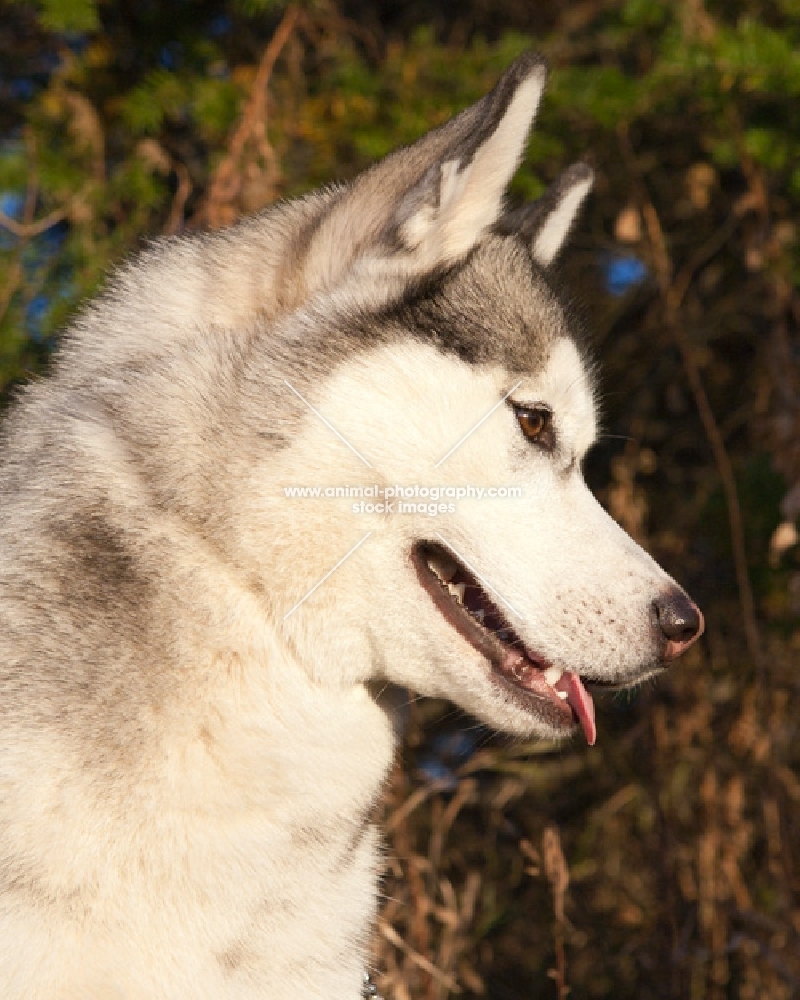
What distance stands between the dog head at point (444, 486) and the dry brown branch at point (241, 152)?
1.90 meters

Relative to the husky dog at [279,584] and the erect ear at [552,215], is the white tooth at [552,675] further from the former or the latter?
the erect ear at [552,215]

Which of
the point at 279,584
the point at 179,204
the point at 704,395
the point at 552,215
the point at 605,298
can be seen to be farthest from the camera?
the point at 605,298

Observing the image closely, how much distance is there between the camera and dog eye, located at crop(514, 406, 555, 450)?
2076mm

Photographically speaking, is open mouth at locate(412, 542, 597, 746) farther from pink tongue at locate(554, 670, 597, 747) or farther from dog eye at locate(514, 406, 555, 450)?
dog eye at locate(514, 406, 555, 450)

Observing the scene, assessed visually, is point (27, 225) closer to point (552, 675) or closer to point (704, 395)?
point (704, 395)

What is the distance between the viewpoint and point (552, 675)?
6.97 ft

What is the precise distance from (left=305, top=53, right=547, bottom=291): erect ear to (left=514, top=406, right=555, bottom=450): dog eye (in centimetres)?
32

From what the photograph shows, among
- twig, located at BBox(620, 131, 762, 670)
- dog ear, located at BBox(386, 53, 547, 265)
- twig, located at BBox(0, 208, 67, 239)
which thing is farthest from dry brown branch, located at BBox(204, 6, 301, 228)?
dog ear, located at BBox(386, 53, 547, 265)

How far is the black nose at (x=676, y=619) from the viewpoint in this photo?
2023 mm

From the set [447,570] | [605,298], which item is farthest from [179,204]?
[447,570]

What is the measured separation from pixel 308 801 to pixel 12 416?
966mm

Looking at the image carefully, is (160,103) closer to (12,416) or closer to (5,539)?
(12,416)

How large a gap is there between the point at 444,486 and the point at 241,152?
2469mm

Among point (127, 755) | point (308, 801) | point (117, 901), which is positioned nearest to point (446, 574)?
point (308, 801)
